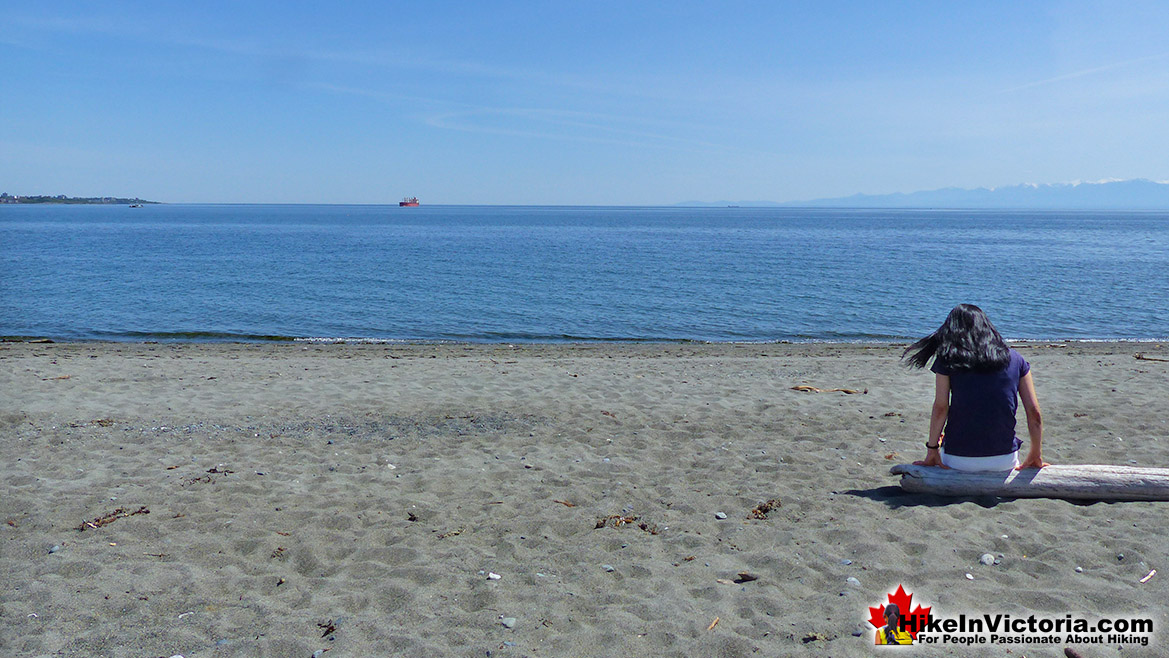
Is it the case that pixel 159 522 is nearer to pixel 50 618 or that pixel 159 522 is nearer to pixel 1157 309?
pixel 50 618

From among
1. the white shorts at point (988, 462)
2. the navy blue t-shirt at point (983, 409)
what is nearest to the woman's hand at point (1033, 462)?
the white shorts at point (988, 462)

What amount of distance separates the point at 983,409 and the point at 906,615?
2.31 m

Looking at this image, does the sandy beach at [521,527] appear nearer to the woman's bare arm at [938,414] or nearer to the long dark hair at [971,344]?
the woman's bare arm at [938,414]

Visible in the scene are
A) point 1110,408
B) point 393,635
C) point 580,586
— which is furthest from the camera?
point 1110,408

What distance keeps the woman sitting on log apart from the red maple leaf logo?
197 centimetres

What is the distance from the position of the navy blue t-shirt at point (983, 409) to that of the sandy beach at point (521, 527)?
0.51 meters

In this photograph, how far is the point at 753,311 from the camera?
96.3ft

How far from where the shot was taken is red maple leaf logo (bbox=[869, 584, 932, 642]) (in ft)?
14.6

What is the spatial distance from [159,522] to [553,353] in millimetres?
13732

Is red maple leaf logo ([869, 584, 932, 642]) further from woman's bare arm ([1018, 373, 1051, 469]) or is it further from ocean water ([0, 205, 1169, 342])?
ocean water ([0, 205, 1169, 342])

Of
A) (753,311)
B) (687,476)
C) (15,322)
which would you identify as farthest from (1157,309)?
(15,322)

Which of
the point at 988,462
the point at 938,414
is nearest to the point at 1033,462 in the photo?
the point at 988,462

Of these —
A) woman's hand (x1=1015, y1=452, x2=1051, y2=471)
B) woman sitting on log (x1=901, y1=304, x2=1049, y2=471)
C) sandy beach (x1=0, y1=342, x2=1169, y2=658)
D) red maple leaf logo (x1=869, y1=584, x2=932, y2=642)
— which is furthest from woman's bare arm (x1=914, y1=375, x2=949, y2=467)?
red maple leaf logo (x1=869, y1=584, x2=932, y2=642)

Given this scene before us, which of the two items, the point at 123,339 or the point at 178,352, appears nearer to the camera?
the point at 178,352
